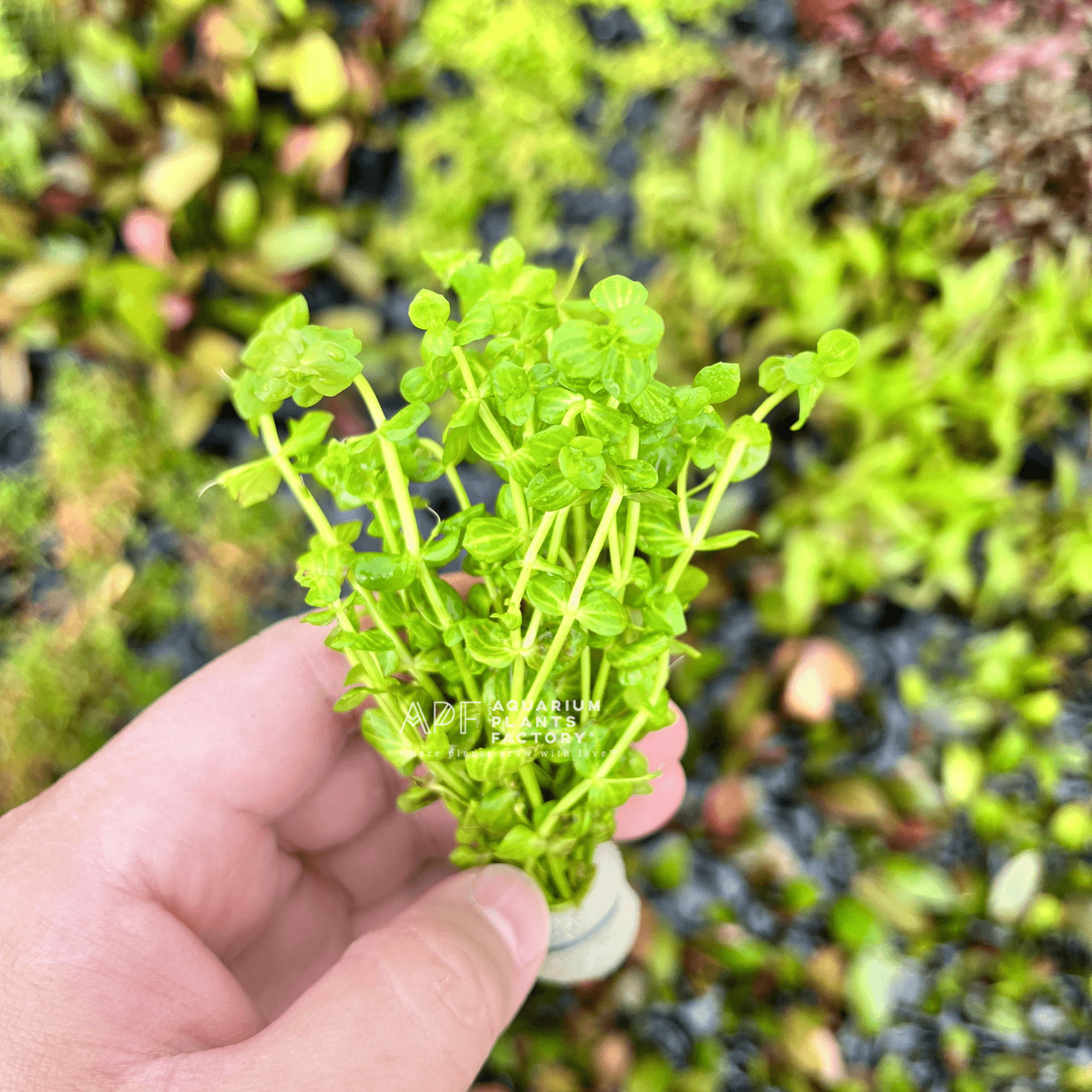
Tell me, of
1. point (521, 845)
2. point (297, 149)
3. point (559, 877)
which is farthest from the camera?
point (297, 149)

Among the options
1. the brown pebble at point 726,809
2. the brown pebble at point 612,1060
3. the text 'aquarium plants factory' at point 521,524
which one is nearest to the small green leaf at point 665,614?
the text 'aquarium plants factory' at point 521,524

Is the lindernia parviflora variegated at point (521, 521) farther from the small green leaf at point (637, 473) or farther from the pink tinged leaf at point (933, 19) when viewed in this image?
the pink tinged leaf at point (933, 19)

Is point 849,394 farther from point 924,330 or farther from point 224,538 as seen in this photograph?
point 224,538

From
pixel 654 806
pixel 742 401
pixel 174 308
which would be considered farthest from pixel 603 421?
pixel 174 308

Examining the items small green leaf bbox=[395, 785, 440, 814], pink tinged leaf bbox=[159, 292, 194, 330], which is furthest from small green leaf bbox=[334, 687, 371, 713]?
pink tinged leaf bbox=[159, 292, 194, 330]

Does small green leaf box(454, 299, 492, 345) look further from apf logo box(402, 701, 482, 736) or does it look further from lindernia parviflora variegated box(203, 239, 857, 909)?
apf logo box(402, 701, 482, 736)

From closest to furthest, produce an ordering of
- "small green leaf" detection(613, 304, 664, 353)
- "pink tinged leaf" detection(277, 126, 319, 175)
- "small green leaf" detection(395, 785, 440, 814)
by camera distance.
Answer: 1. "small green leaf" detection(613, 304, 664, 353)
2. "small green leaf" detection(395, 785, 440, 814)
3. "pink tinged leaf" detection(277, 126, 319, 175)

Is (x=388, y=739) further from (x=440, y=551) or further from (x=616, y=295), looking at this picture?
(x=616, y=295)
